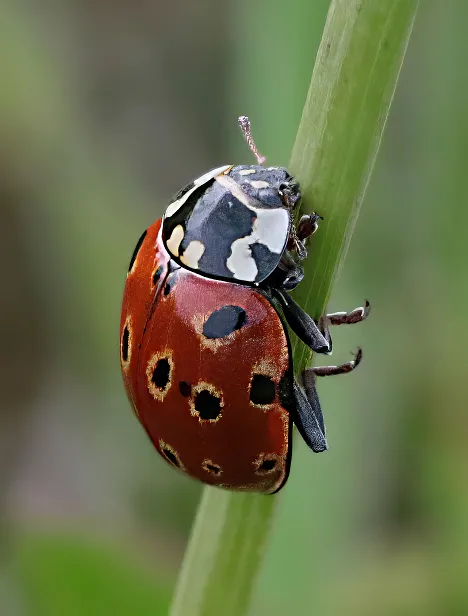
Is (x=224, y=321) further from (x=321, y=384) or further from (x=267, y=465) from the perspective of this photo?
(x=321, y=384)

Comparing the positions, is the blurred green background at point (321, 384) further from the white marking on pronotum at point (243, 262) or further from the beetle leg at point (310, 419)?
the white marking on pronotum at point (243, 262)

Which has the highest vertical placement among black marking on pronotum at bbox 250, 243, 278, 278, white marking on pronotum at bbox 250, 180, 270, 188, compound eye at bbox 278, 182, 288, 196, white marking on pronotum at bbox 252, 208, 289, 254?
compound eye at bbox 278, 182, 288, 196

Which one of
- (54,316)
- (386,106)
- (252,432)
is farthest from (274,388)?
(54,316)

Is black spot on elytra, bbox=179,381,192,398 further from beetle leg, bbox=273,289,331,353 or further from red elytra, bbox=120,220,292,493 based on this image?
beetle leg, bbox=273,289,331,353

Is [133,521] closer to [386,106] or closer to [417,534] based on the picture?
[417,534]

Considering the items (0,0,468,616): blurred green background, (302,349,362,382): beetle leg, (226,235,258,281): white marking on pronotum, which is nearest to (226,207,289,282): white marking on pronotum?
(226,235,258,281): white marking on pronotum

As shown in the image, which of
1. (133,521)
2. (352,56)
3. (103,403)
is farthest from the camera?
(103,403)
